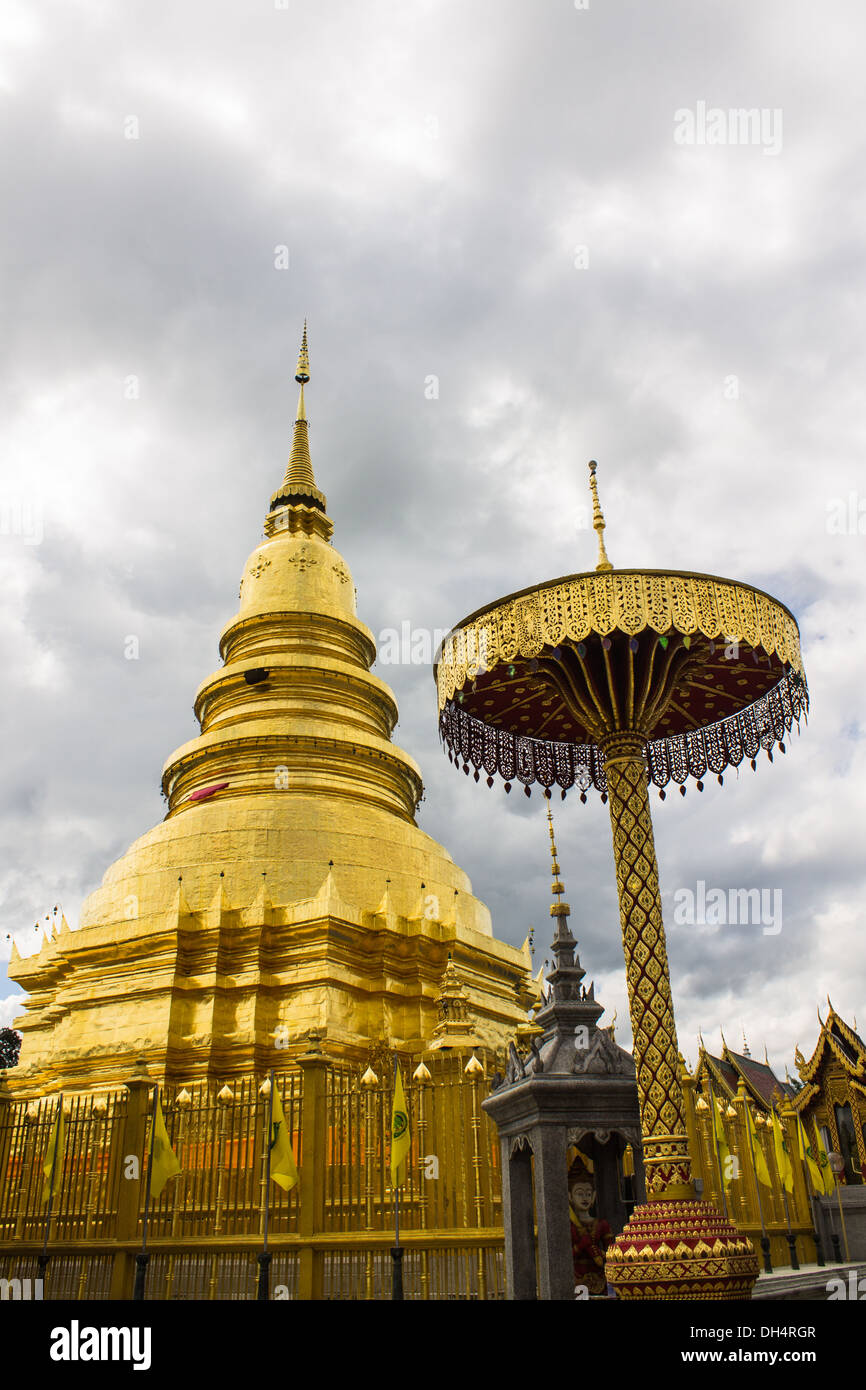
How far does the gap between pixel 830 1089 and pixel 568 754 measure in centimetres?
1813

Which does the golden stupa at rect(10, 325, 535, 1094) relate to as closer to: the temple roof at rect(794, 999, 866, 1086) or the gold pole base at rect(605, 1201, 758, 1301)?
the temple roof at rect(794, 999, 866, 1086)

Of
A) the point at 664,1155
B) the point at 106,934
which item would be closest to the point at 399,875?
the point at 106,934

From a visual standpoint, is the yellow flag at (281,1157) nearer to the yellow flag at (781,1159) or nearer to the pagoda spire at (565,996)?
the pagoda spire at (565,996)

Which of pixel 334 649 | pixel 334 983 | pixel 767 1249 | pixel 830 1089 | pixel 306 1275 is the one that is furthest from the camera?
pixel 334 649

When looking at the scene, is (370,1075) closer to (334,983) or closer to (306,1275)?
(306,1275)

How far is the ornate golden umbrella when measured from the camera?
7.45 metres

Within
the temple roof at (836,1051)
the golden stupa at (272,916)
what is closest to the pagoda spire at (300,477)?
the golden stupa at (272,916)

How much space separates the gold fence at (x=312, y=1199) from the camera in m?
9.80

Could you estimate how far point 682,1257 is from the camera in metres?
7.21

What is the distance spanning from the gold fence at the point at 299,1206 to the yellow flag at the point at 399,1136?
214mm

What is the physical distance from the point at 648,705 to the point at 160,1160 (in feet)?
25.1

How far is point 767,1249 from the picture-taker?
12.3 meters

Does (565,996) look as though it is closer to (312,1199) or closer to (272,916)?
(312,1199)

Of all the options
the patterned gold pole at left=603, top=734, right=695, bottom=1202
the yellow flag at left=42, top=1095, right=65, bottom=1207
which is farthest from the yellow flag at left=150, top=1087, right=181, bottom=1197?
the patterned gold pole at left=603, top=734, right=695, bottom=1202
